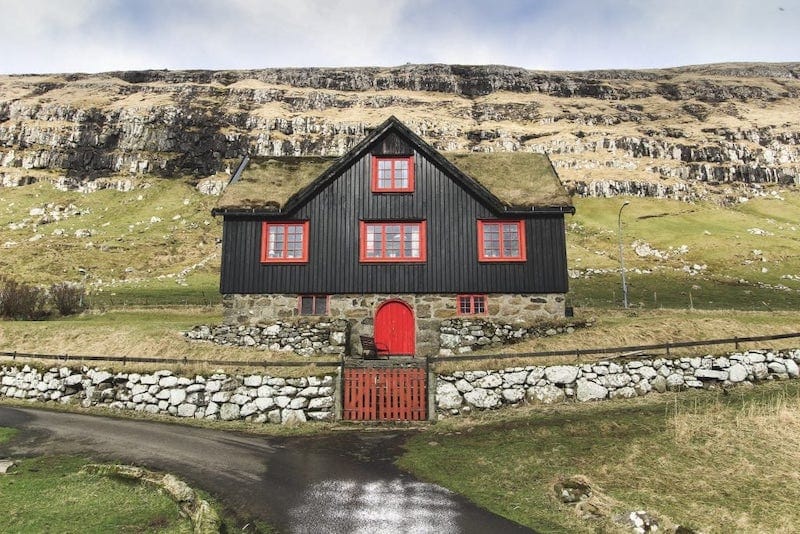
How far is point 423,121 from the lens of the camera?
469ft

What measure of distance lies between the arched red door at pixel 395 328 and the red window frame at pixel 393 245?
2416mm

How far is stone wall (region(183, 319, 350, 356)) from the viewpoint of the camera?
24188 millimetres

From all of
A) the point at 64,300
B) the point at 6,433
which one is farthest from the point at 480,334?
the point at 64,300

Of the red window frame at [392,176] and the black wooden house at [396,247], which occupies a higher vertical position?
the red window frame at [392,176]

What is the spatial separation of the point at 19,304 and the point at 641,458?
3887cm

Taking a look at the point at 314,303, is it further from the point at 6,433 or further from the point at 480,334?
the point at 6,433

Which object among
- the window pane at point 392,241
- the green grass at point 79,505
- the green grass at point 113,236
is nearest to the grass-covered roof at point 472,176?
the window pane at point 392,241

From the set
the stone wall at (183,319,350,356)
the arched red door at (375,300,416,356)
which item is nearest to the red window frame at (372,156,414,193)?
the arched red door at (375,300,416,356)

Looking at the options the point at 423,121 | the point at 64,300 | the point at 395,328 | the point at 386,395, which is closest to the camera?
the point at 386,395

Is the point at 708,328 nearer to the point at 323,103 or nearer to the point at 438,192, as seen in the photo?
the point at 438,192

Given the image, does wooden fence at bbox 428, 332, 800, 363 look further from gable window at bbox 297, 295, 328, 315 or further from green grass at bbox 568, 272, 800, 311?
green grass at bbox 568, 272, 800, 311

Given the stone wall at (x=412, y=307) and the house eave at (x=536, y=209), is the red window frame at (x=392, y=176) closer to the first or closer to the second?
the house eave at (x=536, y=209)

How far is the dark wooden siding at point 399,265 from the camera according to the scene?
84.2ft

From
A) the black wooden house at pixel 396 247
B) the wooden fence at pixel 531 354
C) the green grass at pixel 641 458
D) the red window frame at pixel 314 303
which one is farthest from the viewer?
the red window frame at pixel 314 303
